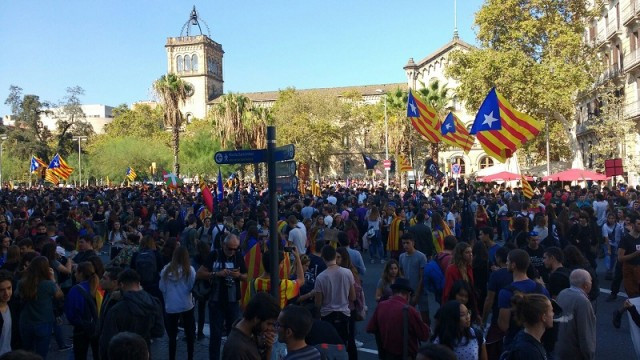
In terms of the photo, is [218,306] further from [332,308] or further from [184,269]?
[332,308]

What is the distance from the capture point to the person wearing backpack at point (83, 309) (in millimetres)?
6508

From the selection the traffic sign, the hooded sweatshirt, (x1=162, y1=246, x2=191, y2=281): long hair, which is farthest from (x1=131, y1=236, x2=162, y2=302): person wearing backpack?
the traffic sign

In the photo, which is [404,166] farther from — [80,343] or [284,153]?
[284,153]

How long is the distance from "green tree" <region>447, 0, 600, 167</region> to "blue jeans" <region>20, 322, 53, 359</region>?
32757 mm

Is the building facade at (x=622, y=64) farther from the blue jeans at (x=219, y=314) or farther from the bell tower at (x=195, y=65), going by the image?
the bell tower at (x=195, y=65)

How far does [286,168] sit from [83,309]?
2.51m

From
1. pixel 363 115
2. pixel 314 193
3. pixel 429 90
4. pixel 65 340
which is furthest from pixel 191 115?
pixel 65 340

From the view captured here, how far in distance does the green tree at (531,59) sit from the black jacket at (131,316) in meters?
32.8

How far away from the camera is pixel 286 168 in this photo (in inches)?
236

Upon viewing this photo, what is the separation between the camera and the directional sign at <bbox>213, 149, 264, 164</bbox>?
5.96 m

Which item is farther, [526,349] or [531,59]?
[531,59]

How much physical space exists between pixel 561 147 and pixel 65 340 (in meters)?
47.1

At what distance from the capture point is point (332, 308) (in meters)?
6.68

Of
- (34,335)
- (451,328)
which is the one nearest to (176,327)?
(34,335)
